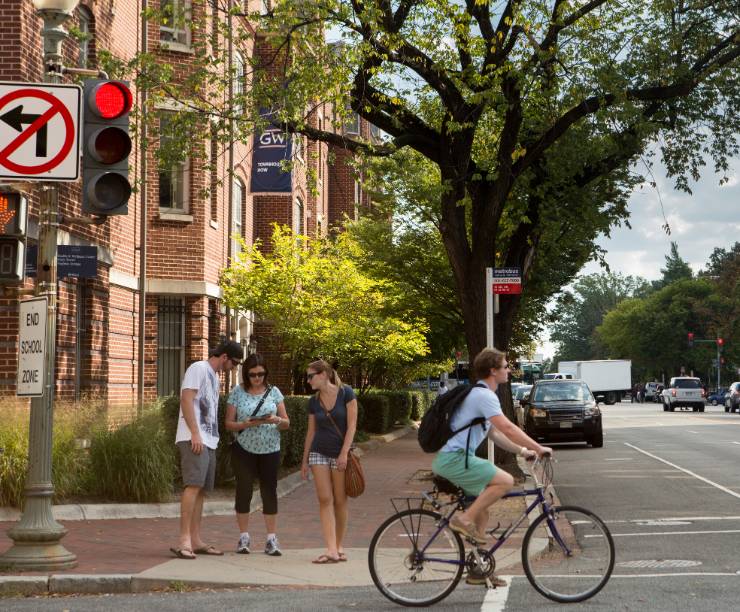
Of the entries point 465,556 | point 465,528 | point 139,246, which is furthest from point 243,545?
point 139,246

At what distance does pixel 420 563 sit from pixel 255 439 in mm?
3044

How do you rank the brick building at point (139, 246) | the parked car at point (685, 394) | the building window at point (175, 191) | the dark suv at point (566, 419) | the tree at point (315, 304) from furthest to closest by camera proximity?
the parked car at point (685, 394)
the dark suv at point (566, 419)
the tree at point (315, 304)
the building window at point (175, 191)
the brick building at point (139, 246)

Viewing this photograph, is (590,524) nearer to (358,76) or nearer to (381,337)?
(358,76)

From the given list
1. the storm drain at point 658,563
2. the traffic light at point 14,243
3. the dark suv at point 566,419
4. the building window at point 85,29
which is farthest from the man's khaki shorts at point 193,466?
the dark suv at point 566,419

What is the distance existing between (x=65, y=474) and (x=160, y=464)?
3.48ft

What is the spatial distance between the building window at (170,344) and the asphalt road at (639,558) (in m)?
7.81

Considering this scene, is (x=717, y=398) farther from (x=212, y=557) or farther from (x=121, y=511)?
(x=212, y=557)

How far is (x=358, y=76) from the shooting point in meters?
18.2

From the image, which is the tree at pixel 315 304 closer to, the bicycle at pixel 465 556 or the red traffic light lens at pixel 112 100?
the red traffic light lens at pixel 112 100

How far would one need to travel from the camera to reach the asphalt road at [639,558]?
8.41m

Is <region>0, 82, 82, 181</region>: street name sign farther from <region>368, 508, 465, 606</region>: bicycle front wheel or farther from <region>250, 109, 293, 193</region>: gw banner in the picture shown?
<region>250, 109, 293, 193</region>: gw banner

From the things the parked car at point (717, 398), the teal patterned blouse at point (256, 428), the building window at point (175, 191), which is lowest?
the parked car at point (717, 398)

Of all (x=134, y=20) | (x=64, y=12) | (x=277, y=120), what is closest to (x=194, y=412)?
(x=64, y=12)

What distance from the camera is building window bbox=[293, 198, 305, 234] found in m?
34.7
